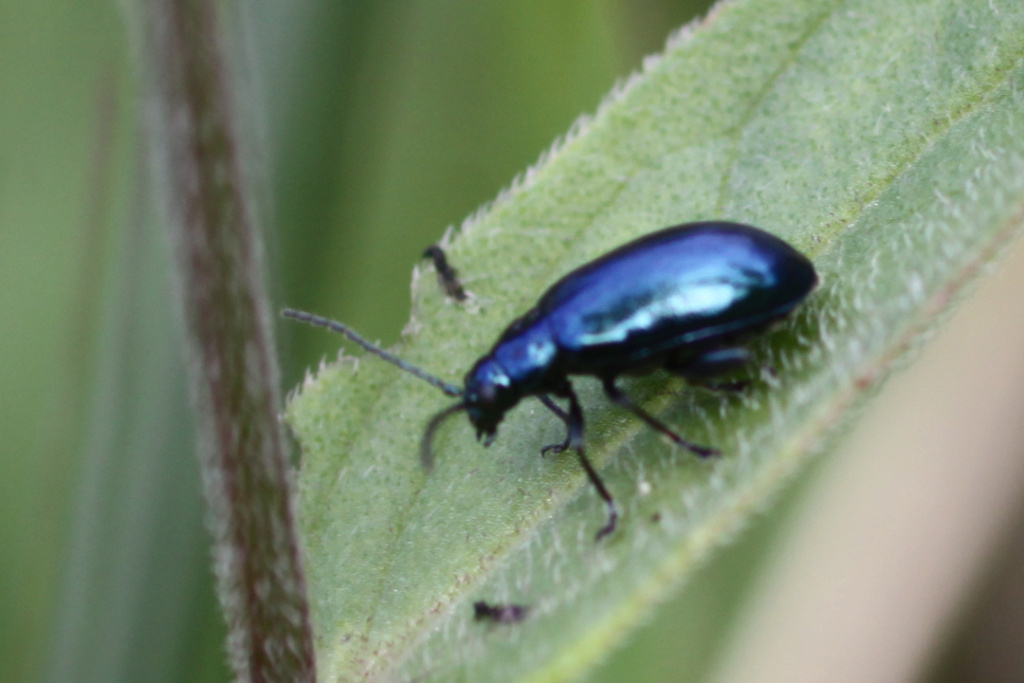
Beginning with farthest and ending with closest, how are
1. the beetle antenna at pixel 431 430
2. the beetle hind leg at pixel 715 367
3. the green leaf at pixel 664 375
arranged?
the beetle antenna at pixel 431 430 < the beetle hind leg at pixel 715 367 < the green leaf at pixel 664 375

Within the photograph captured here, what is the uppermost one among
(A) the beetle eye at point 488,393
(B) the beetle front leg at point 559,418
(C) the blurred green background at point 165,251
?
(C) the blurred green background at point 165,251

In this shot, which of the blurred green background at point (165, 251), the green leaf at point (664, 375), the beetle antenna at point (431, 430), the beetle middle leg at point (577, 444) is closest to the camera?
the green leaf at point (664, 375)

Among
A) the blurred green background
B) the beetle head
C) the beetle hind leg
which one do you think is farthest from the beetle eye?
the blurred green background

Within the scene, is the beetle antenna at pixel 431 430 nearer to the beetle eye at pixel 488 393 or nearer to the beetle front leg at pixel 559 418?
the beetle eye at pixel 488 393

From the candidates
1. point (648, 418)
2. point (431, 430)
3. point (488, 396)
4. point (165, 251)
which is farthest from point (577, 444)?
point (165, 251)

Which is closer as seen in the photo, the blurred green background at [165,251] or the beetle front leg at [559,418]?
the beetle front leg at [559,418]

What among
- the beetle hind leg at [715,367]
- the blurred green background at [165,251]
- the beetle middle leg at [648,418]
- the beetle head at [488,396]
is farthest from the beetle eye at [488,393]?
the blurred green background at [165,251]
